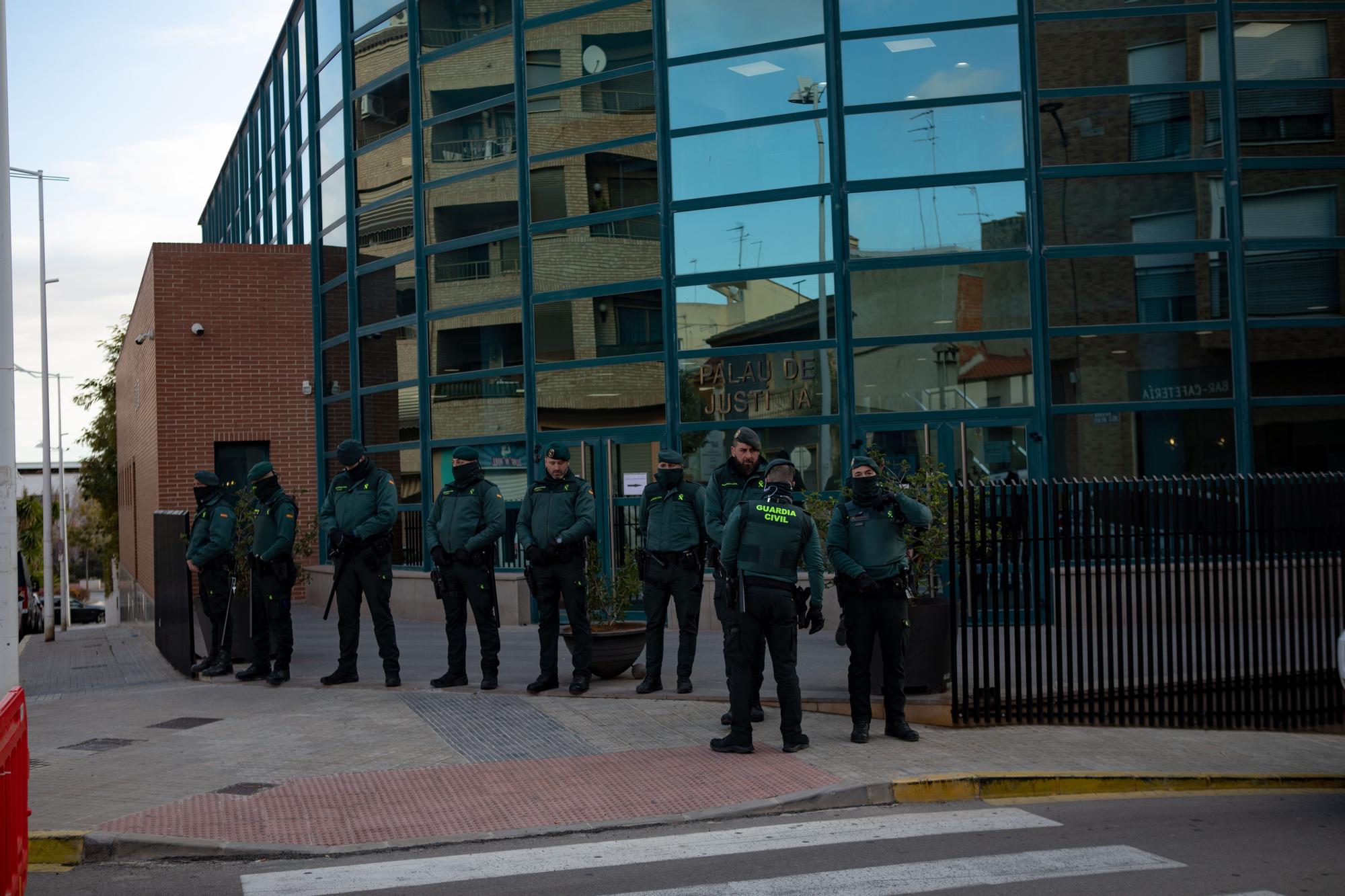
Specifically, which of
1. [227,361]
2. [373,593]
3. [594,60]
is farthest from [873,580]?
[227,361]

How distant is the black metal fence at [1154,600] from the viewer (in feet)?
30.9

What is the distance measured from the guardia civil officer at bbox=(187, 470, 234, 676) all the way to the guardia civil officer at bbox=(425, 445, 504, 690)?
2.51 m

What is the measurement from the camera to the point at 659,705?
1001cm

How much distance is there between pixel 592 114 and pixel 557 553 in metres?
7.69

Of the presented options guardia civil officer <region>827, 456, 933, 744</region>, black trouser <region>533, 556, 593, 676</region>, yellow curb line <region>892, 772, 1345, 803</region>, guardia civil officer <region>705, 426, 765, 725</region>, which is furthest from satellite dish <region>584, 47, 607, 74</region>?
yellow curb line <region>892, 772, 1345, 803</region>

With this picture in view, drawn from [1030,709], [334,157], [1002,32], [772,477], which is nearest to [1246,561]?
[1030,709]

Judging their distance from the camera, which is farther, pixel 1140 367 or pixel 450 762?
pixel 1140 367

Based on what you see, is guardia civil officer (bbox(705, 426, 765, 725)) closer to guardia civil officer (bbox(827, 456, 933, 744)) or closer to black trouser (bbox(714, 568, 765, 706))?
black trouser (bbox(714, 568, 765, 706))

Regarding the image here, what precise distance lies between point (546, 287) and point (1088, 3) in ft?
24.1

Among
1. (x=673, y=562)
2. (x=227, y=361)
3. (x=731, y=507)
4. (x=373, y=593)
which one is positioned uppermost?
(x=227, y=361)

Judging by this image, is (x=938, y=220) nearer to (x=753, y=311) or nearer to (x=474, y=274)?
(x=753, y=311)

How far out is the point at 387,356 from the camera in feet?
60.9

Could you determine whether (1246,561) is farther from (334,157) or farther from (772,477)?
(334,157)

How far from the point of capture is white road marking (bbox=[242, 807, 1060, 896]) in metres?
5.97
